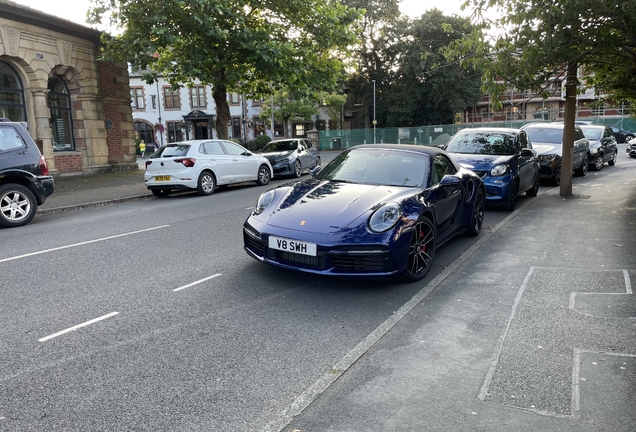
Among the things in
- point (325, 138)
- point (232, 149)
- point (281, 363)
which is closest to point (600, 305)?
point (281, 363)

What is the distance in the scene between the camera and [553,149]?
47.7 ft

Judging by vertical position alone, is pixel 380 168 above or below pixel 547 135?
below

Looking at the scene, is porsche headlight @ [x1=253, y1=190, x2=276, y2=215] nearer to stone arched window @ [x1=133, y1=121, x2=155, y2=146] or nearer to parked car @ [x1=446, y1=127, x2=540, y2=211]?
parked car @ [x1=446, y1=127, x2=540, y2=211]

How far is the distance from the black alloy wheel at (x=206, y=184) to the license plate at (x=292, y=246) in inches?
355

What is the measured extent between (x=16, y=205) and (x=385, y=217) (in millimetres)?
7822

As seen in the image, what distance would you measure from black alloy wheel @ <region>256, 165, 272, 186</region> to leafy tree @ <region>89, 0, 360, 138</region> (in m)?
4.12

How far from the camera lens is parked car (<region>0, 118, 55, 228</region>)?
9.49m

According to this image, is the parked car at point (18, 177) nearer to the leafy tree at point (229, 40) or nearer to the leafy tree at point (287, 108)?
the leafy tree at point (229, 40)

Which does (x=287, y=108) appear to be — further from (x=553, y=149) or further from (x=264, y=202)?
(x=264, y=202)

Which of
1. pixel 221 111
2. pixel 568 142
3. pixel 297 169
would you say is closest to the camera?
pixel 568 142

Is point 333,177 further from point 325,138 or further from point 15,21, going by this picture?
point 325,138

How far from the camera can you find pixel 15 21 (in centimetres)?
1744

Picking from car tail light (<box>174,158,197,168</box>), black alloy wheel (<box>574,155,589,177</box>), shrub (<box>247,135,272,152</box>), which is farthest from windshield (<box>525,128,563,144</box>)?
shrub (<box>247,135,272,152</box>)

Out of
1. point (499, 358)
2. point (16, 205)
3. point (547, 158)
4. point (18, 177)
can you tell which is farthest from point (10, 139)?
point (547, 158)
